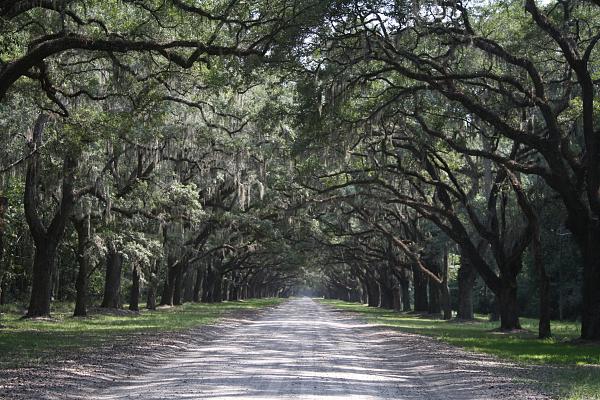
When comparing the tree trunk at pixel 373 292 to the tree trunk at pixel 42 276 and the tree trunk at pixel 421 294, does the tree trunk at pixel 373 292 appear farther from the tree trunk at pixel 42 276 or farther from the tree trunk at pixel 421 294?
the tree trunk at pixel 42 276

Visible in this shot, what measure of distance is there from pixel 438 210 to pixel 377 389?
15.1 m

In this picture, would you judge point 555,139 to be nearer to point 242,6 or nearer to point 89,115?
point 242,6

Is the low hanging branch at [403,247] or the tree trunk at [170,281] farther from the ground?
the low hanging branch at [403,247]

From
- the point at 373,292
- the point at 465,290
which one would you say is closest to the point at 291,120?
the point at 465,290

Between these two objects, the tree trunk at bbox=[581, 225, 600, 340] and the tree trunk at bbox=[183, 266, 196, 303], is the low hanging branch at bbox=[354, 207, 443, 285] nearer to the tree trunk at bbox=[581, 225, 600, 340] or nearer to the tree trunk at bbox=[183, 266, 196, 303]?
the tree trunk at bbox=[581, 225, 600, 340]

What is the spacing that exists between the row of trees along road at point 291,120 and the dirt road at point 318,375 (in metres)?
5.69

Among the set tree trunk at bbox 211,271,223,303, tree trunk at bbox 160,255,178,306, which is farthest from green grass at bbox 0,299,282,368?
tree trunk at bbox 211,271,223,303

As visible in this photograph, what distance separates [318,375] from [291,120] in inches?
487

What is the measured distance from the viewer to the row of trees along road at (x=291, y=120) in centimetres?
1456

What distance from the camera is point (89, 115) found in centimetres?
1814

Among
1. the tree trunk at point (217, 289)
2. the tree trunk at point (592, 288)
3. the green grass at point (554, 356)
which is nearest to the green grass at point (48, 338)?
the green grass at point (554, 356)

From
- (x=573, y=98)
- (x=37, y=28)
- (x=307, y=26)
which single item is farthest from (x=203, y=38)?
(x=573, y=98)

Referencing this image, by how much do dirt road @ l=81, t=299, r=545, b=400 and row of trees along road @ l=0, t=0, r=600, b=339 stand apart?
18.7 ft

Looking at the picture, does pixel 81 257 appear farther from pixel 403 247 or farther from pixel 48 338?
pixel 403 247
